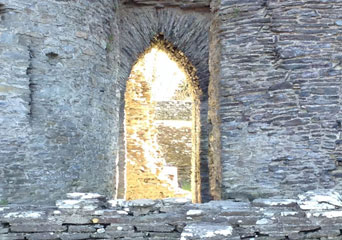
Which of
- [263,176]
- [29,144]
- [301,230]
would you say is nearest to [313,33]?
[263,176]

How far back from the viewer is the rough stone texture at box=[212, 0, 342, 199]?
5316 millimetres

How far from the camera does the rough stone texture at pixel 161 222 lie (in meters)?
3.58

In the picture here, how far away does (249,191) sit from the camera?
5344mm

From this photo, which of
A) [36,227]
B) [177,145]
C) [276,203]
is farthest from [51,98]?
[177,145]

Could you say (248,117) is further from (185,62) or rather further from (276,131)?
(185,62)

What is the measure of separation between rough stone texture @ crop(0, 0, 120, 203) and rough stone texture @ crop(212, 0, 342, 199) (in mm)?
2360

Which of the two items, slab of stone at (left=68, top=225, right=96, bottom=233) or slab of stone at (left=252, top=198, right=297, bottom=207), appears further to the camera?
slab of stone at (left=252, top=198, right=297, bottom=207)

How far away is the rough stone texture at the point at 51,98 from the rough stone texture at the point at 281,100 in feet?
7.74

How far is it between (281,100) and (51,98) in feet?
10.5

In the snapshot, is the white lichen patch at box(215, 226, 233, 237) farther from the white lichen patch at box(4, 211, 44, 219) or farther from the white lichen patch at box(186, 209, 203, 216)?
the white lichen patch at box(4, 211, 44, 219)

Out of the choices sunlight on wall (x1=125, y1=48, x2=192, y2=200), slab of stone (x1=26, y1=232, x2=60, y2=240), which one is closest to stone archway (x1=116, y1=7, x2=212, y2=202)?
sunlight on wall (x1=125, y1=48, x2=192, y2=200)

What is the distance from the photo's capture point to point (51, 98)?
6.39 meters

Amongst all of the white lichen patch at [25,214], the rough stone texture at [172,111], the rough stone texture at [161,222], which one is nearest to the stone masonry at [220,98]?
the rough stone texture at [161,222]

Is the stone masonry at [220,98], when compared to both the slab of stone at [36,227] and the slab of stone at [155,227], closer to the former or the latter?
the slab of stone at [155,227]
